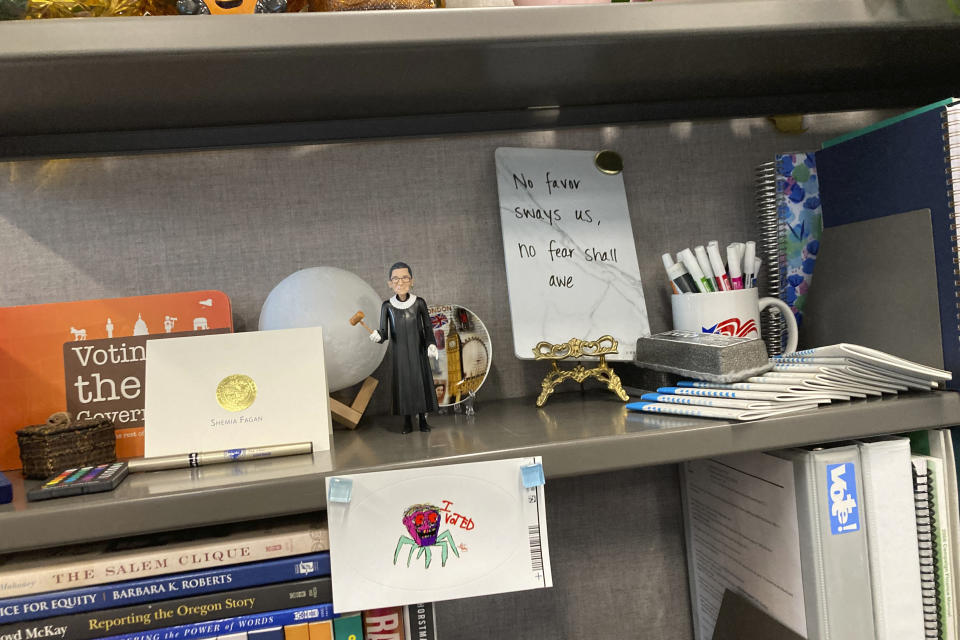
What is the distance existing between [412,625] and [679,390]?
1.24ft

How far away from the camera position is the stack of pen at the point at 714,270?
898mm

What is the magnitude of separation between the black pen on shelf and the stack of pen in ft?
1.77

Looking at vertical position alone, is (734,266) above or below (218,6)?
below

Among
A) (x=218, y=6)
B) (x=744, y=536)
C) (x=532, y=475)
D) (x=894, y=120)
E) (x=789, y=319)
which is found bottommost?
(x=744, y=536)

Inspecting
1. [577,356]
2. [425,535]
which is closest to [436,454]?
[425,535]

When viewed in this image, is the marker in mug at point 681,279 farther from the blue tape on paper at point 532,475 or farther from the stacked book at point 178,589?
the stacked book at point 178,589

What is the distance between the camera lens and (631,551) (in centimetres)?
104

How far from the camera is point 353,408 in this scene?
2.79 feet

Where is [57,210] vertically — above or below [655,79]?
below

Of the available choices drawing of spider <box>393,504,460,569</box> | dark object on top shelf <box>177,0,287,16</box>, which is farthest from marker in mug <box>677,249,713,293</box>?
dark object on top shelf <box>177,0,287,16</box>

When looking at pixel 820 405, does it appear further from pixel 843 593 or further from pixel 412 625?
pixel 412 625

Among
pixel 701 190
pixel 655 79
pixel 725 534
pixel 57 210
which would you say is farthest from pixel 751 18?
pixel 57 210

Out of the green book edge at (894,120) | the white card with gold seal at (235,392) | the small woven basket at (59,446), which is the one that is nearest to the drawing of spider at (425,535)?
the white card with gold seal at (235,392)

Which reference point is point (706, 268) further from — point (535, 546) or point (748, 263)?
point (535, 546)
